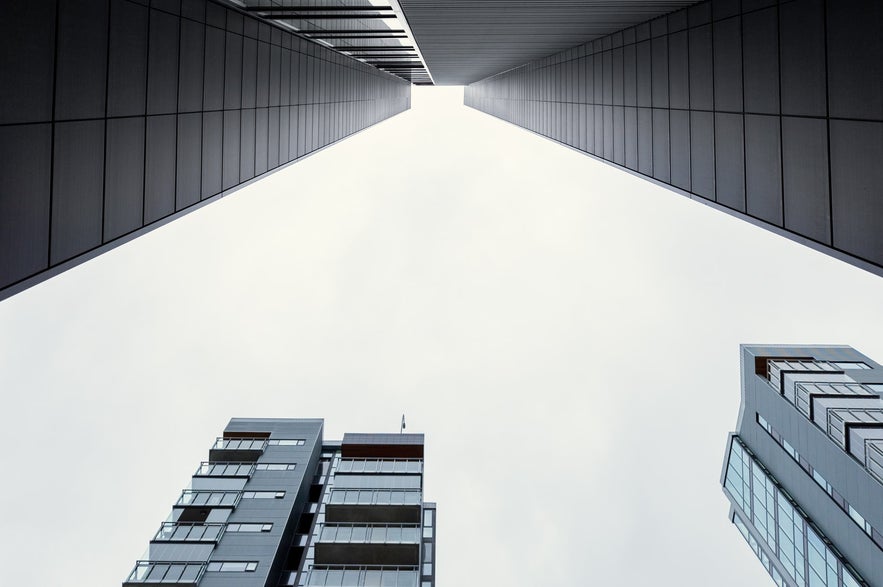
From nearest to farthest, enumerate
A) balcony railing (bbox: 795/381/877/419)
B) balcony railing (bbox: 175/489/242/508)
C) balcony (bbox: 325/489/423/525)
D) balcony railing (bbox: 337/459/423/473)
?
1. balcony railing (bbox: 795/381/877/419)
2. balcony (bbox: 325/489/423/525)
3. balcony railing (bbox: 175/489/242/508)
4. balcony railing (bbox: 337/459/423/473)

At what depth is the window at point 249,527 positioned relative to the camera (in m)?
49.1

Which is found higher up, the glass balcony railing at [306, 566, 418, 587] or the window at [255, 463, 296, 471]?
the window at [255, 463, 296, 471]

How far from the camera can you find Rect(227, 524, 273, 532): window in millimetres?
49094

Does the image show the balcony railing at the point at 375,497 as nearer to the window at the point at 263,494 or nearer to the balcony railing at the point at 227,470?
the window at the point at 263,494

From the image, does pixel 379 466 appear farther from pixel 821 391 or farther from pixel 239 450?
pixel 821 391

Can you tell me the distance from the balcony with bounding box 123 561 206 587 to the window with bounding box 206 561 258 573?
936 mm

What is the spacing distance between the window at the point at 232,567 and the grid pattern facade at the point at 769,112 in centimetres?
4052

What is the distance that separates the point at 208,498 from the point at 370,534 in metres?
17.2

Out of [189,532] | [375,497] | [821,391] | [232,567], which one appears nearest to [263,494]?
[189,532]

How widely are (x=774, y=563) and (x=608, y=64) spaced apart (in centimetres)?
5479

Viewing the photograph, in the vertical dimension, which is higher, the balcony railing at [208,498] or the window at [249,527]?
the balcony railing at [208,498]

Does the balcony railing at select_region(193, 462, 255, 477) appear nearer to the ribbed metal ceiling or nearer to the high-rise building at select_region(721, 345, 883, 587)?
the ribbed metal ceiling

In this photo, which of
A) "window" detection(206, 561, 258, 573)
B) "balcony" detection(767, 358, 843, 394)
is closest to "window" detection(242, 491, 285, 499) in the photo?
"window" detection(206, 561, 258, 573)

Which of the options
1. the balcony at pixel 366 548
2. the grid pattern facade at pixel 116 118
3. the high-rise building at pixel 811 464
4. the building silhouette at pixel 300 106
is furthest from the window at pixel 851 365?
the grid pattern facade at pixel 116 118
